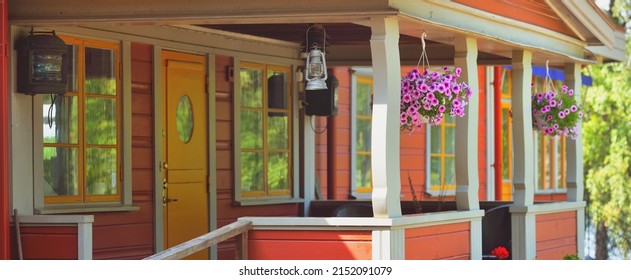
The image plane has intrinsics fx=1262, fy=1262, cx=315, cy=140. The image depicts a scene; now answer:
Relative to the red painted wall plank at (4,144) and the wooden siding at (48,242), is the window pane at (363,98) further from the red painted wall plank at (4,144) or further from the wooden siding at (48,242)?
the red painted wall plank at (4,144)

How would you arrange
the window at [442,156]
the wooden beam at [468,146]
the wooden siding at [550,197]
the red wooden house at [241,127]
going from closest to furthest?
1. the red wooden house at [241,127]
2. the wooden beam at [468,146]
3. the window at [442,156]
4. the wooden siding at [550,197]

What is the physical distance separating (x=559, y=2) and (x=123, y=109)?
12.2 ft

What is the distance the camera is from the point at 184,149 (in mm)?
10047

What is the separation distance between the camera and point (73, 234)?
26.7ft

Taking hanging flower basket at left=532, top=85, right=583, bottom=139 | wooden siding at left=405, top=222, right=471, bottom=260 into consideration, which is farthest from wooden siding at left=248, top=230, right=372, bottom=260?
hanging flower basket at left=532, top=85, right=583, bottom=139

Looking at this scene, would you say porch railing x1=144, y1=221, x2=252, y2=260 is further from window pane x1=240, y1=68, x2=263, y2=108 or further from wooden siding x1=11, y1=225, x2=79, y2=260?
window pane x1=240, y1=68, x2=263, y2=108

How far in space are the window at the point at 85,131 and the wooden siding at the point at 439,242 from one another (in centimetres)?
244

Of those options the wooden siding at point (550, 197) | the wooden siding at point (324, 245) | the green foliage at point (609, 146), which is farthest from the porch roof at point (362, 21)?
the wooden siding at point (550, 197)

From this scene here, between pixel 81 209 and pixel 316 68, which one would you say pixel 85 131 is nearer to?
pixel 81 209

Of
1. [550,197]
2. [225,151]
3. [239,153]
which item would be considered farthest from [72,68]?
[550,197]

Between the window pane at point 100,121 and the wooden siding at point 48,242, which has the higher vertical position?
the window pane at point 100,121

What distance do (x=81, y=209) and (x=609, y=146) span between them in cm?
1053

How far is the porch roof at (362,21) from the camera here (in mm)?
7938
